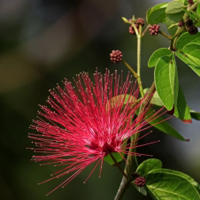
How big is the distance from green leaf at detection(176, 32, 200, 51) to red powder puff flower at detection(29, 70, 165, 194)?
0.71 ft

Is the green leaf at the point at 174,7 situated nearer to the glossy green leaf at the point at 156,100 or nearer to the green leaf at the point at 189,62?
the green leaf at the point at 189,62

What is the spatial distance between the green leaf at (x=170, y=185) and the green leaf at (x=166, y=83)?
0.31 m

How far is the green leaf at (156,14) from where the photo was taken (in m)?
1.81

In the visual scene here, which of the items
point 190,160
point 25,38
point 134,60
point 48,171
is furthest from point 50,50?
point 190,160

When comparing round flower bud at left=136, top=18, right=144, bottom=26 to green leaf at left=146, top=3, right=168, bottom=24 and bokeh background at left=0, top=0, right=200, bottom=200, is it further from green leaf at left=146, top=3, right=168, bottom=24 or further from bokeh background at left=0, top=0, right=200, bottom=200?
bokeh background at left=0, top=0, right=200, bottom=200

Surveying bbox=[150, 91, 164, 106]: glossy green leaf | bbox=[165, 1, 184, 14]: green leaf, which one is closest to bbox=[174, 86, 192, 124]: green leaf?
bbox=[150, 91, 164, 106]: glossy green leaf

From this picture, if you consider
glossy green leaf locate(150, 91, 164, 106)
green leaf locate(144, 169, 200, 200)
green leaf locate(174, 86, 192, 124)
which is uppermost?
glossy green leaf locate(150, 91, 164, 106)

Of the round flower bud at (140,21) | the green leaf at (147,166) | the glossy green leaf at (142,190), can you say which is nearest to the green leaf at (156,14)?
the round flower bud at (140,21)

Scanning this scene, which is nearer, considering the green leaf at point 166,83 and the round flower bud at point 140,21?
the green leaf at point 166,83

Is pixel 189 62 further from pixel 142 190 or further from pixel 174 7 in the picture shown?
pixel 142 190

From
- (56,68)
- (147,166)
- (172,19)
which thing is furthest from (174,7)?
(56,68)

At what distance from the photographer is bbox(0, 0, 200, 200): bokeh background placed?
4.15 meters

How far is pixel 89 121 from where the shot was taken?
1.79 meters

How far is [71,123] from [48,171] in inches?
89.7
